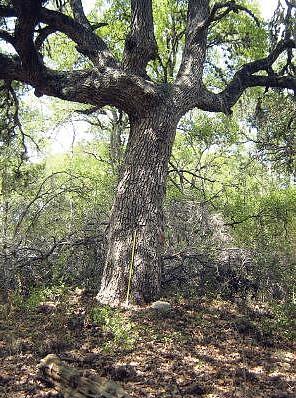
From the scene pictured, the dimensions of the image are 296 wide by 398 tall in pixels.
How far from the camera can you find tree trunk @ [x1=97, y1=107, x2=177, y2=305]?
5.90 m

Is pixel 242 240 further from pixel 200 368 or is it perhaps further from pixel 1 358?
pixel 1 358

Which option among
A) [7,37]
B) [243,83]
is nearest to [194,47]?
[243,83]

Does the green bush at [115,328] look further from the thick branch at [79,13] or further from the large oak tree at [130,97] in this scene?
the thick branch at [79,13]

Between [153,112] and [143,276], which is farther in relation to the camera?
[153,112]

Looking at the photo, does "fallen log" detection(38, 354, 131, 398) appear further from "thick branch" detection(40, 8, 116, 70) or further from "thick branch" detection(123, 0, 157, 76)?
"thick branch" detection(123, 0, 157, 76)

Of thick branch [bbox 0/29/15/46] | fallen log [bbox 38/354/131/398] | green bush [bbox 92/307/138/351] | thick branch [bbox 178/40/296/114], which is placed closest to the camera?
fallen log [bbox 38/354/131/398]

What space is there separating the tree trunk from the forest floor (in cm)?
39

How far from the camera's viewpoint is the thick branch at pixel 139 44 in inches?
263

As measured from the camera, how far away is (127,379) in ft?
12.6

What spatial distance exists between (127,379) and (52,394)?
71cm

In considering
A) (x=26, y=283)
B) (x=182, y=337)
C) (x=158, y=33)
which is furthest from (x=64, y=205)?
(x=158, y=33)

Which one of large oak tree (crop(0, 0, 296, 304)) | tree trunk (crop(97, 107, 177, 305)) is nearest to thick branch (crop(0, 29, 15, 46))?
large oak tree (crop(0, 0, 296, 304))

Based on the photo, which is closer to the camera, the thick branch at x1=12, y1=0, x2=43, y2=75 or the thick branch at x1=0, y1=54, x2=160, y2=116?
the thick branch at x1=12, y1=0, x2=43, y2=75

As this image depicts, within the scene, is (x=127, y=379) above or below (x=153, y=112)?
below
